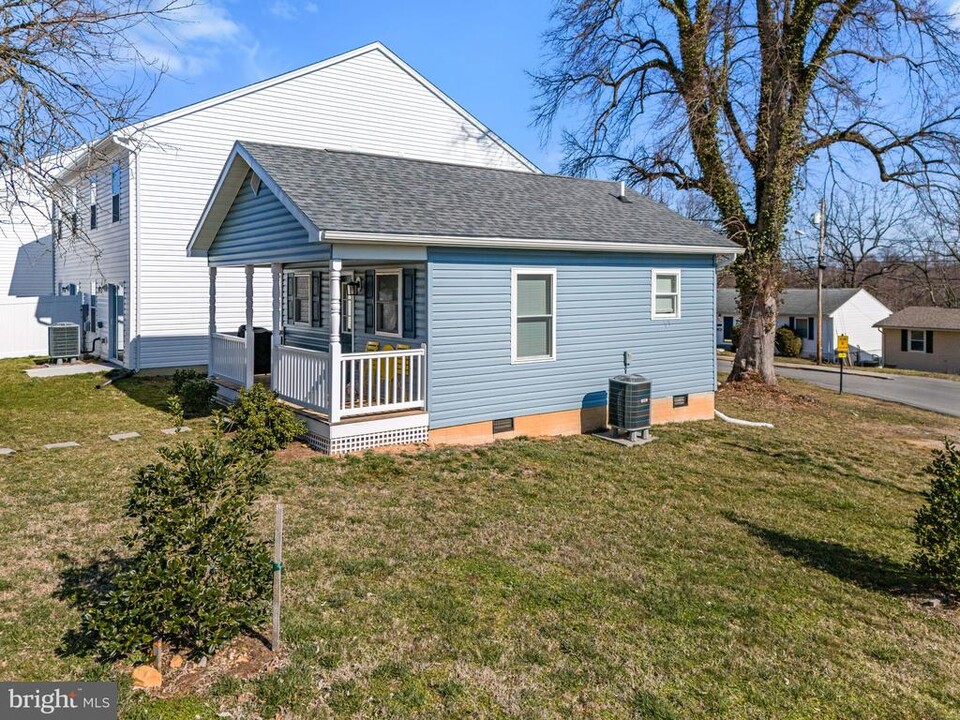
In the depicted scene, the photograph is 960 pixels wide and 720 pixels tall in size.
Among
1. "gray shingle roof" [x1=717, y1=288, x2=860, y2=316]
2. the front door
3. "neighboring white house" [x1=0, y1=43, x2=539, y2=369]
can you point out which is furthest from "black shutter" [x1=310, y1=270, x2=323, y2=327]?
"gray shingle roof" [x1=717, y1=288, x2=860, y2=316]

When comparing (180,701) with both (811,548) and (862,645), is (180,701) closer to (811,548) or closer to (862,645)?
(862,645)

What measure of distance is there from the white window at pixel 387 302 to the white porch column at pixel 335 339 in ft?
7.28

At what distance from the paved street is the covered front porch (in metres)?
15.3

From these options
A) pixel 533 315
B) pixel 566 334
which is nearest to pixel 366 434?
pixel 533 315

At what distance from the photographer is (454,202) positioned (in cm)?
1108

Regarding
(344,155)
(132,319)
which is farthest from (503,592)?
(132,319)

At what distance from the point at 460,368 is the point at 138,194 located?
35.8ft

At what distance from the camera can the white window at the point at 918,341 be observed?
3906 centimetres

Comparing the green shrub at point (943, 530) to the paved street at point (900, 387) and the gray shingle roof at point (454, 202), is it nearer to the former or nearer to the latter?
the gray shingle roof at point (454, 202)

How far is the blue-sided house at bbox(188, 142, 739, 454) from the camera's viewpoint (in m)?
9.56

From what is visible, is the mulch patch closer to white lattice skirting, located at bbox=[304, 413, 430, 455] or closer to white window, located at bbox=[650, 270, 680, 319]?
white lattice skirting, located at bbox=[304, 413, 430, 455]

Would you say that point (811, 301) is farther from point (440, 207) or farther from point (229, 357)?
point (229, 357)

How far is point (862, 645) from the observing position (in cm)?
461

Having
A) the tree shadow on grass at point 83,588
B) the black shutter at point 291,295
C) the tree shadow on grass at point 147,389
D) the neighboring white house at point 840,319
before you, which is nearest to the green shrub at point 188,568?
the tree shadow on grass at point 83,588
